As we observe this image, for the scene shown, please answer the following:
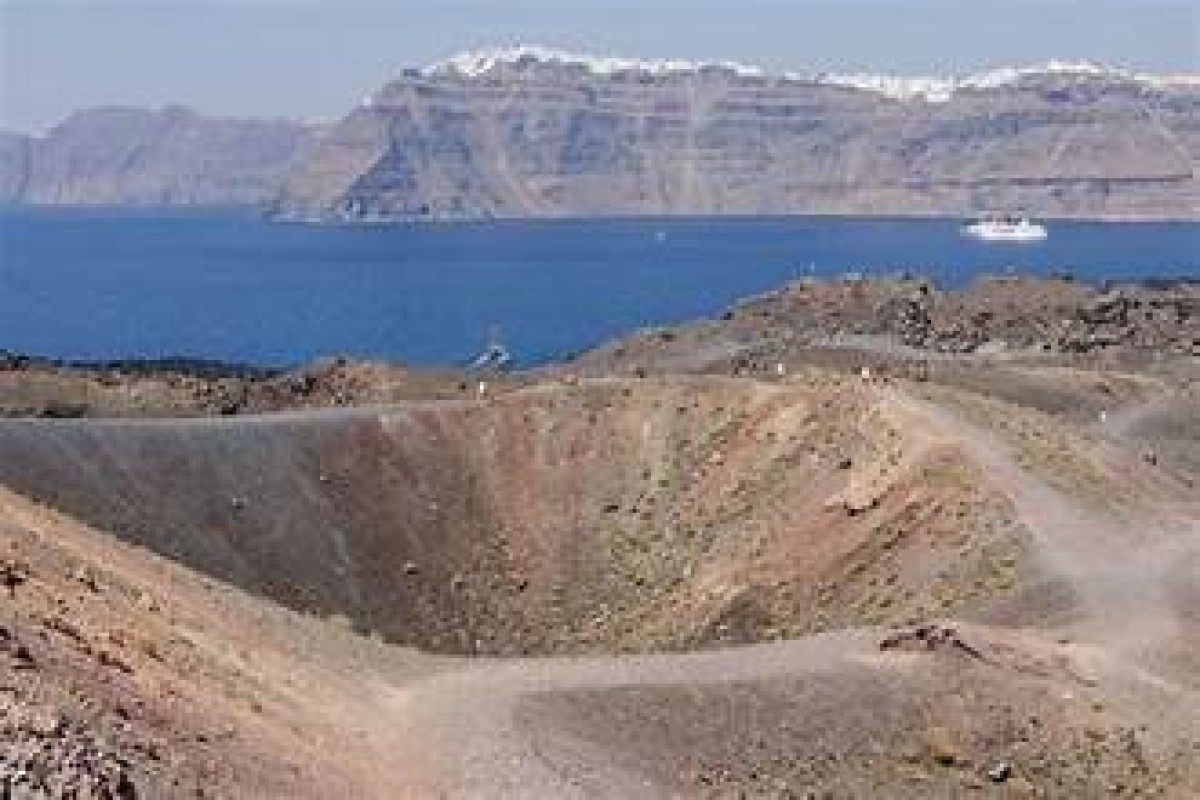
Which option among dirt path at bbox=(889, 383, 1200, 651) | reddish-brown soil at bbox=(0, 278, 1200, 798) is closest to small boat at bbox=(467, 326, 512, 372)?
reddish-brown soil at bbox=(0, 278, 1200, 798)

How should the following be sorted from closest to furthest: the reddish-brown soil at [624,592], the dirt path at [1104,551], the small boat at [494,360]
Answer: the reddish-brown soil at [624,592]
the dirt path at [1104,551]
the small boat at [494,360]

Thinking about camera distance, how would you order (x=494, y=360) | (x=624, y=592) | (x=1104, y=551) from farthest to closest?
(x=494, y=360) < (x=624, y=592) < (x=1104, y=551)

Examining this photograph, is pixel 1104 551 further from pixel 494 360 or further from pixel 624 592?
pixel 494 360

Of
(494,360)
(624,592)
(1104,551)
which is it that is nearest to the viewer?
(1104,551)

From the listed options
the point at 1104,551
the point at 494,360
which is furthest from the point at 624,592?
the point at 494,360

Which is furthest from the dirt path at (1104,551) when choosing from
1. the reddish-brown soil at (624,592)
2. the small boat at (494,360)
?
the small boat at (494,360)

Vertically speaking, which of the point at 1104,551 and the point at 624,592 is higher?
the point at 1104,551

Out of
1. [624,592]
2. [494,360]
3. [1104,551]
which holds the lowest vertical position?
[494,360]

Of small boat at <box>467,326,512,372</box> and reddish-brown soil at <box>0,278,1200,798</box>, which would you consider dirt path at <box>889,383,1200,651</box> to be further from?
small boat at <box>467,326,512,372</box>

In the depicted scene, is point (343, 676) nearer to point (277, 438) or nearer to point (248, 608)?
point (248, 608)

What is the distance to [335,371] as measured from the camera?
94.6 metres

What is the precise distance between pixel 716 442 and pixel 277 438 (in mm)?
13653

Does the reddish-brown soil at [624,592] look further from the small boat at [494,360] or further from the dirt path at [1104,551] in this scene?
the small boat at [494,360]

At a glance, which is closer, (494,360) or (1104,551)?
(1104,551)
